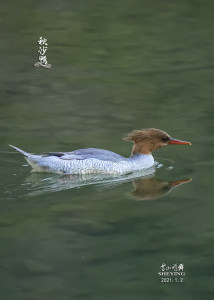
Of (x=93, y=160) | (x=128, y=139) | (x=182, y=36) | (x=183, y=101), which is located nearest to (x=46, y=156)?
(x=93, y=160)

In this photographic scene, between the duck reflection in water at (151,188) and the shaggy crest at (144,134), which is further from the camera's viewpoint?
the shaggy crest at (144,134)

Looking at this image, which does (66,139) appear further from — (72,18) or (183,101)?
(72,18)

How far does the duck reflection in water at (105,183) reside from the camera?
970 centimetres

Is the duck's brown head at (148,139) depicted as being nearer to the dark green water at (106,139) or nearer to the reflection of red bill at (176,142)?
the reflection of red bill at (176,142)

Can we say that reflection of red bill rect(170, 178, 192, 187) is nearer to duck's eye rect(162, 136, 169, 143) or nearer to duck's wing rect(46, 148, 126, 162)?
duck's wing rect(46, 148, 126, 162)

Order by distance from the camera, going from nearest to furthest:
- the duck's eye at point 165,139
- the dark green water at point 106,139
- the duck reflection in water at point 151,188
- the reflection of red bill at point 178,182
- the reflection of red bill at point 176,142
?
the dark green water at point 106,139
the duck reflection in water at point 151,188
the reflection of red bill at point 178,182
the reflection of red bill at point 176,142
the duck's eye at point 165,139

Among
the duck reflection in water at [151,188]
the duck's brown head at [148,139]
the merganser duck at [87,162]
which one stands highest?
the duck's brown head at [148,139]

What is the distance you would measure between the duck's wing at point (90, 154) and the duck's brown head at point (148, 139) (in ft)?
1.85

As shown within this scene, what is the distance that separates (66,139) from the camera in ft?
38.0

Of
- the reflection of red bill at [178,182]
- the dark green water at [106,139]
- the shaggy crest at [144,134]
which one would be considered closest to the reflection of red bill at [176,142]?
the shaggy crest at [144,134]

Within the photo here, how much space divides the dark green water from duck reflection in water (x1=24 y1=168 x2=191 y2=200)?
27 millimetres

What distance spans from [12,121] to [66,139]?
1.19 m

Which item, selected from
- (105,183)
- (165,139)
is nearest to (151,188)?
(105,183)

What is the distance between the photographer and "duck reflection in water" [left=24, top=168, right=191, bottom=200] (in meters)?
9.70
